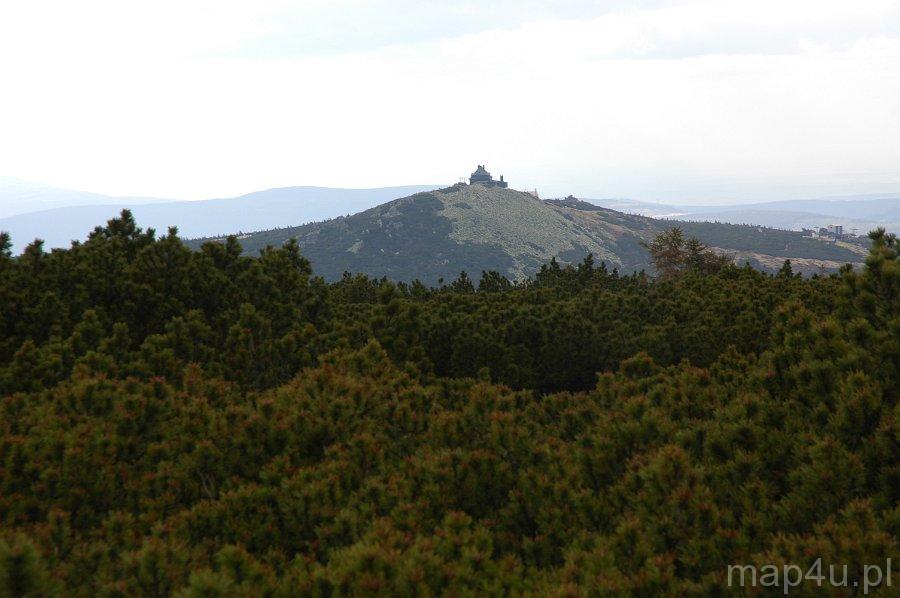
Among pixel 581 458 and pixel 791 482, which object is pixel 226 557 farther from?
pixel 791 482

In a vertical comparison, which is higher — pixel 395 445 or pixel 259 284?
pixel 259 284

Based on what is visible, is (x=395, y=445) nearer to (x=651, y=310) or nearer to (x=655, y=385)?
(x=655, y=385)

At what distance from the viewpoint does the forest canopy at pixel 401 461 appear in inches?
156

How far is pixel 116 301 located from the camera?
1077 centimetres

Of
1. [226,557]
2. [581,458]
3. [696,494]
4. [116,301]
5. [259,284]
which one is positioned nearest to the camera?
[226,557]

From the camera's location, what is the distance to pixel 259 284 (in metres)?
11.8

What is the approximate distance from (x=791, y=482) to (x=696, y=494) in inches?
35.0

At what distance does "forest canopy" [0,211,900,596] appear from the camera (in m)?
3.95

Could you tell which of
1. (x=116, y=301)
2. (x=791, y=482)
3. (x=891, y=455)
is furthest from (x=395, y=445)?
(x=116, y=301)

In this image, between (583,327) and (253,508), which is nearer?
(253,508)

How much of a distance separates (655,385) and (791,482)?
10.1ft

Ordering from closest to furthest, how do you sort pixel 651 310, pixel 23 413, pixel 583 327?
pixel 23 413 → pixel 583 327 → pixel 651 310

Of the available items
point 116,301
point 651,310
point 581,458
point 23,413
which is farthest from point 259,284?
point 651,310

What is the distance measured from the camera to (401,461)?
612 cm
